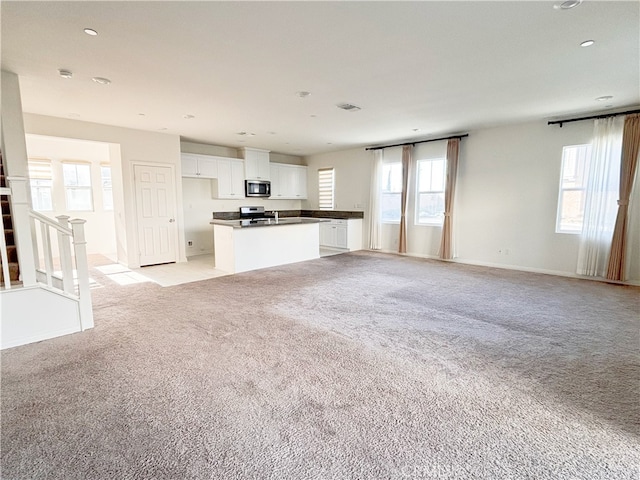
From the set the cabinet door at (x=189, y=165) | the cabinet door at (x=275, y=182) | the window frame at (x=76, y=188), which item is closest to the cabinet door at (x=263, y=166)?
the cabinet door at (x=275, y=182)

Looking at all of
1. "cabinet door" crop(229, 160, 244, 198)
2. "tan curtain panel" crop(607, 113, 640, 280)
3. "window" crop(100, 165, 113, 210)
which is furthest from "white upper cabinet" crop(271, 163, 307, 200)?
"tan curtain panel" crop(607, 113, 640, 280)

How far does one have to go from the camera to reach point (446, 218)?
21.6 feet

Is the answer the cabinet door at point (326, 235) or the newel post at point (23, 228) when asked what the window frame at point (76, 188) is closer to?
the newel post at point (23, 228)

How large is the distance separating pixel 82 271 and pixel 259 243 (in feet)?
10.6

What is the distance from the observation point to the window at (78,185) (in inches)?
279

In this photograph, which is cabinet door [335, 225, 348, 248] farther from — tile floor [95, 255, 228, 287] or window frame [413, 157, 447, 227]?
tile floor [95, 255, 228, 287]

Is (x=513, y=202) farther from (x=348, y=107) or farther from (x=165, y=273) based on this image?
(x=165, y=273)

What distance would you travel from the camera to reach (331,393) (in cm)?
207

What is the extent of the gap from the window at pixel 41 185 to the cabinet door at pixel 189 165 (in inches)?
118

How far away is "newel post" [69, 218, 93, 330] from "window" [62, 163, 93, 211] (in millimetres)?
5372

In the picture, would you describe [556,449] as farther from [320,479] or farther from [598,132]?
[598,132]

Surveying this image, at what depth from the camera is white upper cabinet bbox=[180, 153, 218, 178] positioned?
6859 millimetres

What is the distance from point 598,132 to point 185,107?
6.49 meters

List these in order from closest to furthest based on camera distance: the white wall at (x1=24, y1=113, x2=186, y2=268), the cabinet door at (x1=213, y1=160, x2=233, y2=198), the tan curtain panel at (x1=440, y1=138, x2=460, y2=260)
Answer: the white wall at (x1=24, y1=113, x2=186, y2=268), the tan curtain panel at (x1=440, y1=138, x2=460, y2=260), the cabinet door at (x1=213, y1=160, x2=233, y2=198)
